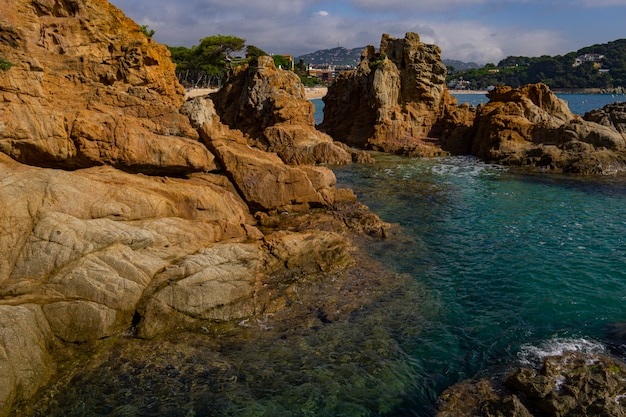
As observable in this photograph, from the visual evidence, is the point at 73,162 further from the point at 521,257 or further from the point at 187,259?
the point at 521,257

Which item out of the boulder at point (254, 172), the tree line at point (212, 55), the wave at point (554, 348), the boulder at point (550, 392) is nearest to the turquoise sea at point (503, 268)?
the wave at point (554, 348)

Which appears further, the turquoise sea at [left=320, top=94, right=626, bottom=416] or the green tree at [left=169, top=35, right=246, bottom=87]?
the green tree at [left=169, top=35, right=246, bottom=87]

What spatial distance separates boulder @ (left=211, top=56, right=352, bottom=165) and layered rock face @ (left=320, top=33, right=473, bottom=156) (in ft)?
33.2

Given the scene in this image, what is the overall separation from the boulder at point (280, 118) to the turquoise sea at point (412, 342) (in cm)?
2226

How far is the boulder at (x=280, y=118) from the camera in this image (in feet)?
146

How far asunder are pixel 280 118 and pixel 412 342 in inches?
1423

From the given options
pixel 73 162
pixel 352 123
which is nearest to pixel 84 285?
pixel 73 162

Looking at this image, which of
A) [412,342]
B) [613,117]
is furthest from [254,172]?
[613,117]

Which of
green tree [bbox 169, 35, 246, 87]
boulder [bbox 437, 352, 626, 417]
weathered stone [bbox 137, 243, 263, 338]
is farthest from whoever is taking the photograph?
green tree [bbox 169, 35, 246, 87]

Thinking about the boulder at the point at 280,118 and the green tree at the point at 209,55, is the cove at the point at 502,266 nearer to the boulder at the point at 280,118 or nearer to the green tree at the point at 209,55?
the boulder at the point at 280,118

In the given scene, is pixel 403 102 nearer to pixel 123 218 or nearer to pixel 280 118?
pixel 280 118

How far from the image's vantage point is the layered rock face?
5472 centimetres

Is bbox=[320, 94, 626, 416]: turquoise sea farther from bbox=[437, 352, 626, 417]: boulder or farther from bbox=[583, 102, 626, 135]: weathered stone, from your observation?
bbox=[583, 102, 626, 135]: weathered stone

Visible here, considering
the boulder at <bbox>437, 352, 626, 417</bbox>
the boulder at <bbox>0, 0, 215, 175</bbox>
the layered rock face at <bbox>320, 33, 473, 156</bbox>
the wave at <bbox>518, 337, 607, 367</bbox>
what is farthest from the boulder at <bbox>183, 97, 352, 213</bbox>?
the layered rock face at <bbox>320, 33, 473, 156</bbox>
